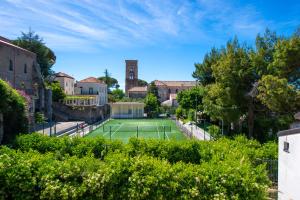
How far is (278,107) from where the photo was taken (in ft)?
68.1

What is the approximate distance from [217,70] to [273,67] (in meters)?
7.21

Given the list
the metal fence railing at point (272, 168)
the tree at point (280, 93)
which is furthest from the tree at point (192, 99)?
Result: the metal fence railing at point (272, 168)

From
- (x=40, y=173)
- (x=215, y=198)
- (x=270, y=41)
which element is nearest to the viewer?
(x=215, y=198)

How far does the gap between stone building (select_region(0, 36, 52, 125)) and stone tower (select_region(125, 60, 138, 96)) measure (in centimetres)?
6699

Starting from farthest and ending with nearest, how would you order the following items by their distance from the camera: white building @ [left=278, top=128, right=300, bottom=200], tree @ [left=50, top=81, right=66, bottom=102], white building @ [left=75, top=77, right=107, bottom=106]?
white building @ [left=75, top=77, right=107, bottom=106], tree @ [left=50, top=81, right=66, bottom=102], white building @ [left=278, top=128, right=300, bottom=200]

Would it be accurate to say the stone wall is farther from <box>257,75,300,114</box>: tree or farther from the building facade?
the building facade

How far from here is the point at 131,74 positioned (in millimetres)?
118375

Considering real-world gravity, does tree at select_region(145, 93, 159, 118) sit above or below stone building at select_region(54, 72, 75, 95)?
below

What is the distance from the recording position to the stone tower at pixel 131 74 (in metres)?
117

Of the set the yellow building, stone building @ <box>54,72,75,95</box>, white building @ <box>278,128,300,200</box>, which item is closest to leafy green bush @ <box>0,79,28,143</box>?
white building @ <box>278,128,300,200</box>

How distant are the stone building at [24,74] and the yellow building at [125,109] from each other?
25039mm

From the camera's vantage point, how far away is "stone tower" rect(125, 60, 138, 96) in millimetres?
117438

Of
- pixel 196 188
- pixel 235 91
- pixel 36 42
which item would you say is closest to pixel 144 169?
pixel 196 188

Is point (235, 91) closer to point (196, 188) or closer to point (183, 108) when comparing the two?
point (196, 188)
